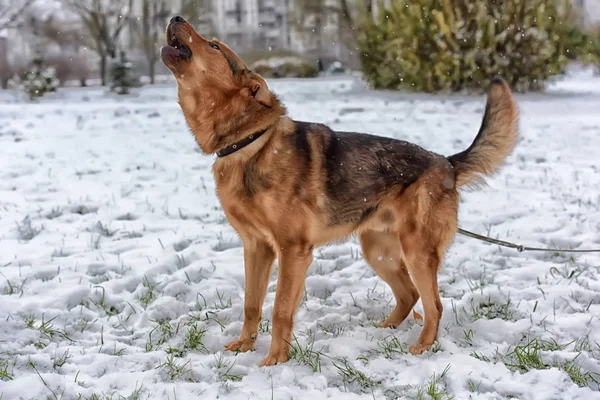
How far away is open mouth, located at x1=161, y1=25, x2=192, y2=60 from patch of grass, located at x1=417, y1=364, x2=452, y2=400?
2.21 meters

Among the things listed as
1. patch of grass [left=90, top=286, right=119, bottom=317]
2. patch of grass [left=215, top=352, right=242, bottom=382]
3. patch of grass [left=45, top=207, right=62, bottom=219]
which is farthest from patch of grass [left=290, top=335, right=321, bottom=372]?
patch of grass [left=45, top=207, right=62, bottom=219]

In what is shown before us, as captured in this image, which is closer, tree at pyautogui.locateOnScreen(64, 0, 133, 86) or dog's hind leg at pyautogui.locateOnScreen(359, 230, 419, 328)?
dog's hind leg at pyautogui.locateOnScreen(359, 230, 419, 328)

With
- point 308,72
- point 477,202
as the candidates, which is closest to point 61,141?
point 477,202

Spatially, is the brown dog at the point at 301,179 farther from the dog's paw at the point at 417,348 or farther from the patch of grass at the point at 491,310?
the patch of grass at the point at 491,310

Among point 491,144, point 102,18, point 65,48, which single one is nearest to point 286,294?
point 491,144

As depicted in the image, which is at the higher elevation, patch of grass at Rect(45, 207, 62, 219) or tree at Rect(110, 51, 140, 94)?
tree at Rect(110, 51, 140, 94)

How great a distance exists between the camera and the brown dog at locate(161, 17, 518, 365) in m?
3.21

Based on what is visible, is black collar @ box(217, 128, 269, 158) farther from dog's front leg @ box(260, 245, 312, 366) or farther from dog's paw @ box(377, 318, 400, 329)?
dog's paw @ box(377, 318, 400, 329)

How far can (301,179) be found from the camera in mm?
3271

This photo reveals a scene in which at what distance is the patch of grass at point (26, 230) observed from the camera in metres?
5.36

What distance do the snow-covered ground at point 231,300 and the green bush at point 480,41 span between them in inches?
316

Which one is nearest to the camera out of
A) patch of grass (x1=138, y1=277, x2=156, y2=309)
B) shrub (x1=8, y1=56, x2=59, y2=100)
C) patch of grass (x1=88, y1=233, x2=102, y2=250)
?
patch of grass (x1=138, y1=277, x2=156, y2=309)

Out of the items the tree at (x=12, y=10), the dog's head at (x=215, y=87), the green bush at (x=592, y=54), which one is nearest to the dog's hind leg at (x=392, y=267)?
the dog's head at (x=215, y=87)

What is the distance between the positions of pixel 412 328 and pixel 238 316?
1180mm
